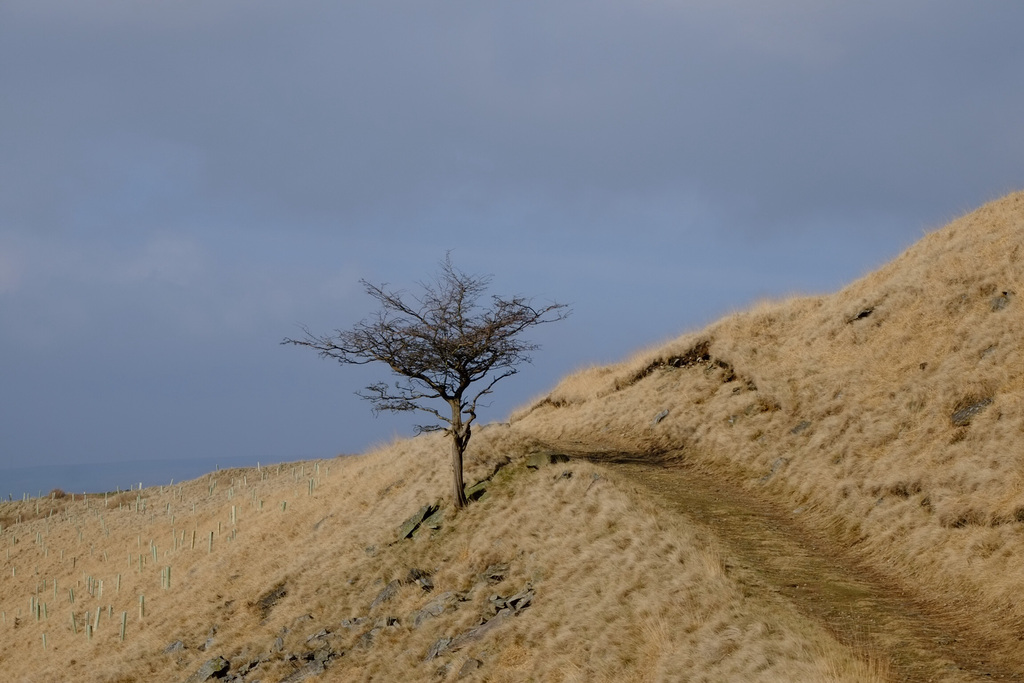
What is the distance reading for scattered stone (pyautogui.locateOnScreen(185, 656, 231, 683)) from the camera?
2311 cm

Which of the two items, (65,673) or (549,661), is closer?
(549,661)

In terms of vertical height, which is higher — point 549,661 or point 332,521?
point 332,521

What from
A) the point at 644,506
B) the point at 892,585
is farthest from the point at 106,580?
the point at 892,585

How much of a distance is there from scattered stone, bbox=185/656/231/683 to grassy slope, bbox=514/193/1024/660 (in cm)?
1461

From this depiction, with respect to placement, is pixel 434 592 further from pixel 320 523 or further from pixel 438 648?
pixel 320 523

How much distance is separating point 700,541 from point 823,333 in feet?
50.0

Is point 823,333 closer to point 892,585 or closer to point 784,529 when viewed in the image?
point 784,529

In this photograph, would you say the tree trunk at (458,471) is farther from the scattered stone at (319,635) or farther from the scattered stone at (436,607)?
the scattered stone at (319,635)

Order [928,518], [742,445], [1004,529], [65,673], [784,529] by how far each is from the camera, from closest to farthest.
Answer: [1004,529] → [928,518] → [784,529] → [742,445] → [65,673]

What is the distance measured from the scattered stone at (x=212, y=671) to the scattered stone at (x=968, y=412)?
828 inches

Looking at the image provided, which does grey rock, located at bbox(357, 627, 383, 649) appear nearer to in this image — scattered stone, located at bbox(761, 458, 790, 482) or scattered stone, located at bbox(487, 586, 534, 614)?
scattered stone, located at bbox(487, 586, 534, 614)

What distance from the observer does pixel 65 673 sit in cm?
2831

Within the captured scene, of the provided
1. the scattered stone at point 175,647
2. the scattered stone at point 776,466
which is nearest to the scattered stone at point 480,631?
the scattered stone at point 776,466

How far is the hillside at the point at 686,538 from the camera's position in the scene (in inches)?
602
